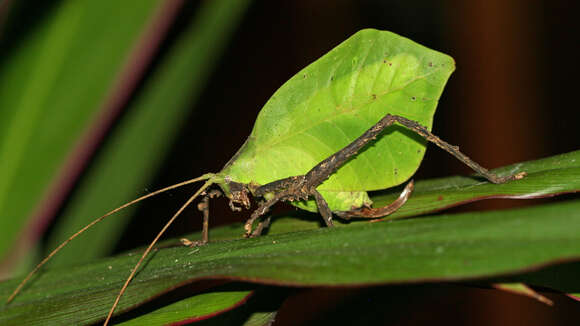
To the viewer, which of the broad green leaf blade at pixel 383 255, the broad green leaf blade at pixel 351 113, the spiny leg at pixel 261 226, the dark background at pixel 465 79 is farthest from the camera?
the dark background at pixel 465 79

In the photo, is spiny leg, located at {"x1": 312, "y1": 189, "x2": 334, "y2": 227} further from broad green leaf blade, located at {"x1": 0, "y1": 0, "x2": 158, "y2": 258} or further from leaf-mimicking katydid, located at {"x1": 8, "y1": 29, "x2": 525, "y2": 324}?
broad green leaf blade, located at {"x1": 0, "y1": 0, "x2": 158, "y2": 258}

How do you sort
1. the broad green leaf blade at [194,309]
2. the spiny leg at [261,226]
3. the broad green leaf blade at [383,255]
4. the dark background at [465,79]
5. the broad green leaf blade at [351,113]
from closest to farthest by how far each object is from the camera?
the broad green leaf blade at [383,255], the broad green leaf blade at [194,309], the broad green leaf blade at [351,113], the spiny leg at [261,226], the dark background at [465,79]

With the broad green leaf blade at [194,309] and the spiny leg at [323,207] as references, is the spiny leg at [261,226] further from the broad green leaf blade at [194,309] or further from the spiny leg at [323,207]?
the broad green leaf blade at [194,309]

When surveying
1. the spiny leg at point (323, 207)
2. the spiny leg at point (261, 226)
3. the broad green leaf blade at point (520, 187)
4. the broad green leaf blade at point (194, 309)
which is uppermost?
the broad green leaf blade at point (520, 187)

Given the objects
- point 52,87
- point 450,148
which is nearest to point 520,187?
point 450,148

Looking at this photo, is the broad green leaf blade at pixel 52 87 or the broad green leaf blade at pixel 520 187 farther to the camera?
the broad green leaf blade at pixel 52 87

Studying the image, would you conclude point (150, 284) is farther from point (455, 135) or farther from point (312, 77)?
point (455, 135)

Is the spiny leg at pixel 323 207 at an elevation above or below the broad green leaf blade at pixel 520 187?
below

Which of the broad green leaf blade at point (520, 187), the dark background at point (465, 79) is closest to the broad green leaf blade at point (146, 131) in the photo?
the broad green leaf blade at point (520, 187)
